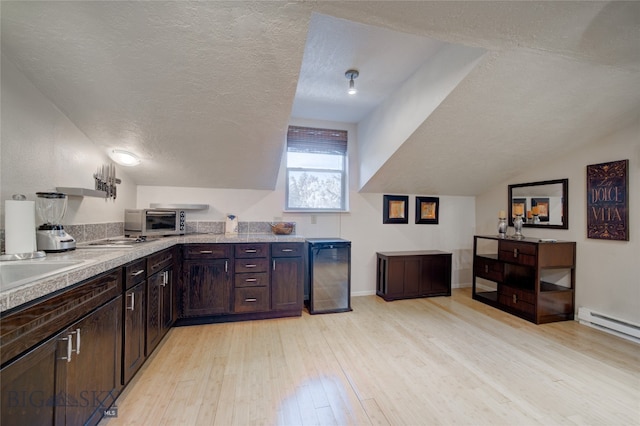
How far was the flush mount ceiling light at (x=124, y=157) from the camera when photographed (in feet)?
8.87

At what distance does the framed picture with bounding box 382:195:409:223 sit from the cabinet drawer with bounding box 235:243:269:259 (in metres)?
2.04

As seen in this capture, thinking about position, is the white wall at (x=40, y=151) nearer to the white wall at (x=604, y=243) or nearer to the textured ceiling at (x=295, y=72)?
the textured ceiling at (x=295, y=72)

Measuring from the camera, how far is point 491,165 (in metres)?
3.67

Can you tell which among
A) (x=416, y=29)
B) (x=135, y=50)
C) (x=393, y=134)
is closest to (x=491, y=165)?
(x=393, y=134)

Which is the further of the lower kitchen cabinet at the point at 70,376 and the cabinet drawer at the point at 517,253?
the cabinet drawer at the point at 517,253

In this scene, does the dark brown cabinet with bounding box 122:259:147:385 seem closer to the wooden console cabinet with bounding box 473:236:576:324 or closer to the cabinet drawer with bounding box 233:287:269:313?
the cabinet drawer with bounding box 233:287:269:313

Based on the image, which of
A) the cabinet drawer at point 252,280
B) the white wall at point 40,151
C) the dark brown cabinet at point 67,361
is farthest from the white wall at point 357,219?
the dark brown cabinet at point 67,361

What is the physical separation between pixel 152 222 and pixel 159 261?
835 mm

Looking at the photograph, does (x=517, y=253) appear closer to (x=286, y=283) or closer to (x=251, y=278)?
(x=286, y=283)

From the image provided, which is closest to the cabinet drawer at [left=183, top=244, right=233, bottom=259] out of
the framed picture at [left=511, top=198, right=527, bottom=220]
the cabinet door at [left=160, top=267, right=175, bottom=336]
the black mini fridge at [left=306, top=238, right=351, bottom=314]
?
the cabinet door at [left=160, top=267, right=175, bottom=336]

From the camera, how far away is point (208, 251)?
295cm

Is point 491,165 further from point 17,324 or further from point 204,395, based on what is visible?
point 17,324

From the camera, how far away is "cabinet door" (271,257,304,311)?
3113mm

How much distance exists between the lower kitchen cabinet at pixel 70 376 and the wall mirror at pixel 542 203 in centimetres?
463
